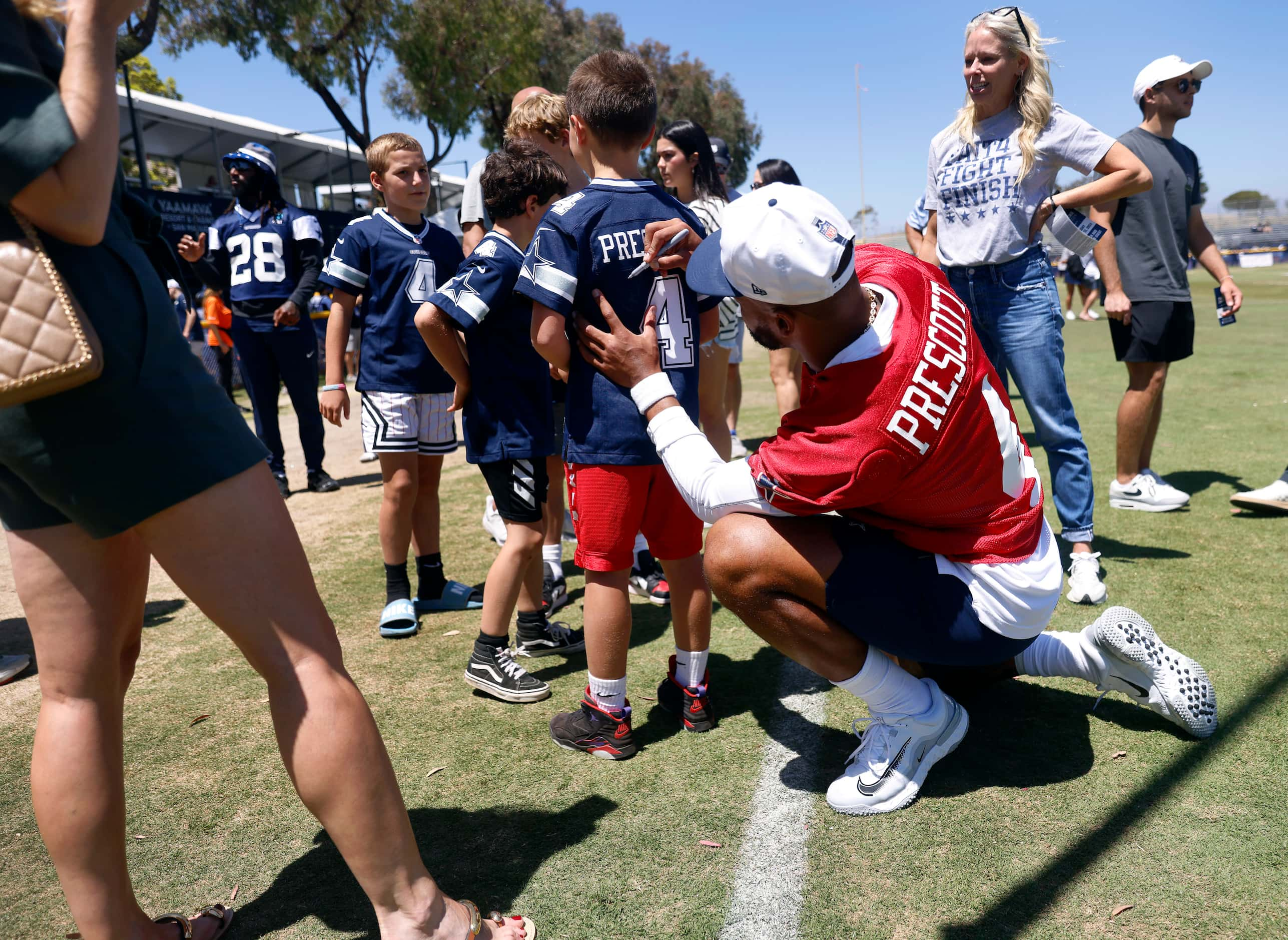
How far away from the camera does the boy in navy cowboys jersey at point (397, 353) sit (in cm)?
395

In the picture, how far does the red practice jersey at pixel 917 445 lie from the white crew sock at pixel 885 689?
13.8 inches

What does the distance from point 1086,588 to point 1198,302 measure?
1847 centimetres

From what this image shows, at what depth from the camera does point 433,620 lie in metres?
4.02

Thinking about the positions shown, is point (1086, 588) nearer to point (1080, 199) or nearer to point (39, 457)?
point (1080, 199)

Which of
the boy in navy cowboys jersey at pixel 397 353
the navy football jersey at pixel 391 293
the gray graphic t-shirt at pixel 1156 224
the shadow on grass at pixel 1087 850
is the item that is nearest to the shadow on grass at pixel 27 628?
the boy in navy cowboys jersey at pixel 397 353

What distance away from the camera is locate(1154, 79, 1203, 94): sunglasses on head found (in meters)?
4.54

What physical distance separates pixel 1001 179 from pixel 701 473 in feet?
7.47

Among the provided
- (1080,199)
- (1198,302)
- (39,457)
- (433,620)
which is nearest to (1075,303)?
(1198,302)

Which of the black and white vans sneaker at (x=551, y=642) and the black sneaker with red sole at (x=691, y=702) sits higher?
the black sneaker with red sole at (x=691, y=702)

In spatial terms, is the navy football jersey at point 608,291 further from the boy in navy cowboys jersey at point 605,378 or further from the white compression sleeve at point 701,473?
the white compression sleeve at point 701,473

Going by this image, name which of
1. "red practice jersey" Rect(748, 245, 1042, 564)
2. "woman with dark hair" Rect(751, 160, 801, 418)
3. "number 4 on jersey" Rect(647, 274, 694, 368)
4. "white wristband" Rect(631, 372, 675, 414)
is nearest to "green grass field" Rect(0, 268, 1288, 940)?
"red practice jersey" Rect(748, 245, 1042, 564)

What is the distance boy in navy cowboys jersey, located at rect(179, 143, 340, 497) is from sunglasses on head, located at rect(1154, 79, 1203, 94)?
5.32 m

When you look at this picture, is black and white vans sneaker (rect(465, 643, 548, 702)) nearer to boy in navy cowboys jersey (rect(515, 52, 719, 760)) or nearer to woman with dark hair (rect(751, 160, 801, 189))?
boy in navy cowboys jersey (rect(515, 52, 719, 760))

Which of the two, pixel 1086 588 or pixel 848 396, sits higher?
pixel 848 396
